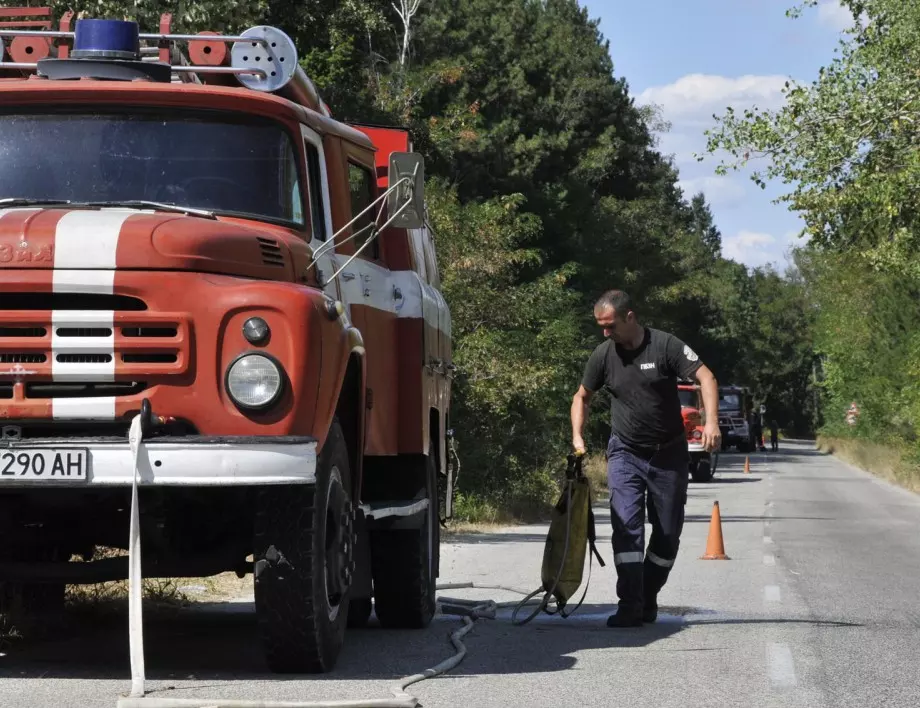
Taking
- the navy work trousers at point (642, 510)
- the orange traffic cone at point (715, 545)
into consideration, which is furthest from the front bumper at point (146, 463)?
the orange traffic cone at point (715, 545)

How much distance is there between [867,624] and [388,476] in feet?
9.76

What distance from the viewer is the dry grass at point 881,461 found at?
3938 cm

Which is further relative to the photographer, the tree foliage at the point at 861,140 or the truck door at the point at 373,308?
the tree foliage at the point at 861,140

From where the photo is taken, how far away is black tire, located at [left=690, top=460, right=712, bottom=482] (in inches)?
1581

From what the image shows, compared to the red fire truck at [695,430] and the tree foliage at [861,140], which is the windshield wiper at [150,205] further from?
the red fire truck at [695,430]

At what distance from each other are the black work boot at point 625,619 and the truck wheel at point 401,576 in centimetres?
108

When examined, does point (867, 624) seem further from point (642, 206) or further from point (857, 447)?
point (857, 447)

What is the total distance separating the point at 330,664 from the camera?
Answer: 729 centimetres

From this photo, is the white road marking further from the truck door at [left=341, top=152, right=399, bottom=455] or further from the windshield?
the windshield

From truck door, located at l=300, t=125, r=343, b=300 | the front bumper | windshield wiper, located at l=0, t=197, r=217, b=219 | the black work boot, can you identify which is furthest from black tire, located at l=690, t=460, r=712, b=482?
the front bumper

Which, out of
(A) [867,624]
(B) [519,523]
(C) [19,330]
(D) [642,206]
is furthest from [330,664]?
(D) [642,206]

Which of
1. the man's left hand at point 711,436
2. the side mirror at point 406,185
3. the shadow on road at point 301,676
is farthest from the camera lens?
the man's left hand at point 711,436

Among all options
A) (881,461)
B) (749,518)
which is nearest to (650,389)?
(749,518)

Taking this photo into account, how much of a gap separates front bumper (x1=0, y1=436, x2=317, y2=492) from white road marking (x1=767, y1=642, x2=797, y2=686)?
8.37 ft
